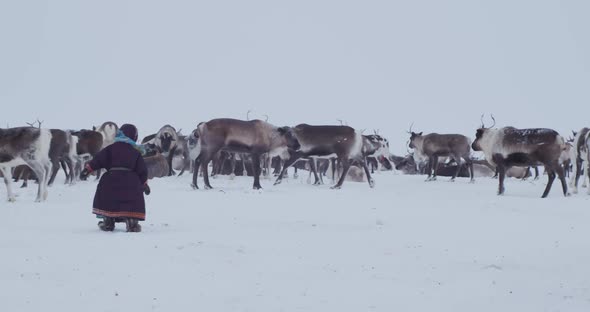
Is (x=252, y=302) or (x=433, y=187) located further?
(x=433, y=187)

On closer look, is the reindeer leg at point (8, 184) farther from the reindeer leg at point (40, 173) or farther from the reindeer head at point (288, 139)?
the reindeer head at point (288, 139)

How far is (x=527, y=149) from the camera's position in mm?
15625

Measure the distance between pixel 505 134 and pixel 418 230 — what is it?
→ 24.5ft

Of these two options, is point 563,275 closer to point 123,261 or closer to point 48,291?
point 123,261

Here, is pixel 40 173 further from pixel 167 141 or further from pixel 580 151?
pixel 580 151

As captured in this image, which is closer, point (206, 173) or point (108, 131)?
point (206, 173)

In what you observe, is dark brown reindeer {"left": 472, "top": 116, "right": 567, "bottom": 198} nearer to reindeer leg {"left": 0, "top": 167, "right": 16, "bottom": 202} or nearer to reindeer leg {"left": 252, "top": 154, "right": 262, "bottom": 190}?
reindeer leg {"left": 252, "top": 154, "right": 262, "bottom": 190}

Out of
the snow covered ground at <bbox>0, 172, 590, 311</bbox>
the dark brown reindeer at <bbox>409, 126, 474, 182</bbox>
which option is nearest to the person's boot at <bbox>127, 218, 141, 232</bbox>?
the snow covered ground at <bbox>0, 172, 590, 311</bbox>

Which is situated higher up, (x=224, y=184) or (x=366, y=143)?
(x=366, y=143)

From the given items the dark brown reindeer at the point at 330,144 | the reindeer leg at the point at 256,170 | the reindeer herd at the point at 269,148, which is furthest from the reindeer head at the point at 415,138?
the reindeer leg at the point at 256,170

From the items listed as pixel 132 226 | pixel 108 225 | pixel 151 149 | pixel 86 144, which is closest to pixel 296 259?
pixel 132 226

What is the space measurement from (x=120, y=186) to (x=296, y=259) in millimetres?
3167

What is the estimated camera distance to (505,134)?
53.0ft

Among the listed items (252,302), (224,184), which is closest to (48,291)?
(252,302)
